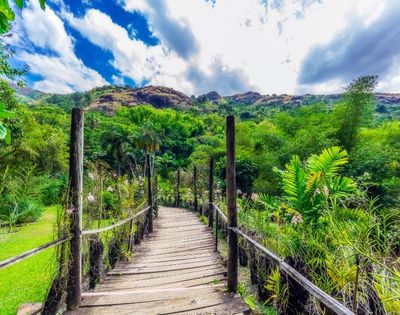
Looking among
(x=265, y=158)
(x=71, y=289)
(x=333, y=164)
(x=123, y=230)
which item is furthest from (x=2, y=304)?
(x=265, y=158)

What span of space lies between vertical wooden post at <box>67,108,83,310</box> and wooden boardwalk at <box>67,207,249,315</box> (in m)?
0.18

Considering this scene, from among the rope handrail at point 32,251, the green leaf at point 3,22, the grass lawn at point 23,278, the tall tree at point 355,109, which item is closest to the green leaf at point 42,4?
the green leaf at point 3,22

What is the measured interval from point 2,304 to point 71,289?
8.21 ft

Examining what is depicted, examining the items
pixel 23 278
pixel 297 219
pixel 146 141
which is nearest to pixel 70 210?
pixel 297 219

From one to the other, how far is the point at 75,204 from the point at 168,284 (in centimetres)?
177

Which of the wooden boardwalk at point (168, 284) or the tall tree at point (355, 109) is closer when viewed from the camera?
the wooden boardwalk at point (168, 284)

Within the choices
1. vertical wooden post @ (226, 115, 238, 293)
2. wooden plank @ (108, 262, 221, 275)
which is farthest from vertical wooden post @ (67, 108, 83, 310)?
vertical wooden post @ (226, 115, 238, 293)

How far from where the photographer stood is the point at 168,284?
3.51 m

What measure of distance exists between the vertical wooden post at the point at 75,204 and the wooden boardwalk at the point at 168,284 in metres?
0.18

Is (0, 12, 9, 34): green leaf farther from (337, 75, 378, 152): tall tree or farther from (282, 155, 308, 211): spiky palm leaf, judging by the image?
(337, 75, 378, 152): tall tree

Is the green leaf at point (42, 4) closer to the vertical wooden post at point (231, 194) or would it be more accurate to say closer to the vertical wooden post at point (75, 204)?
the vertical wooden post at point (75, 204)

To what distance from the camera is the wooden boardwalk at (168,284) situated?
262cm

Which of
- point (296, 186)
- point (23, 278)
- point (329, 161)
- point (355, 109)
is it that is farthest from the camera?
point (355, 109)

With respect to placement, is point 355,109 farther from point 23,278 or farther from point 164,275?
point 23,278
